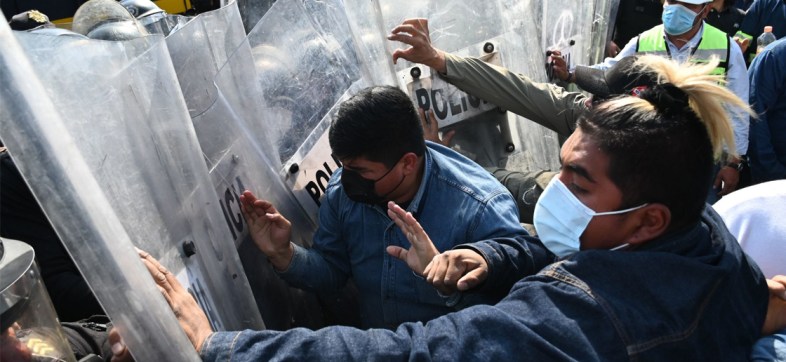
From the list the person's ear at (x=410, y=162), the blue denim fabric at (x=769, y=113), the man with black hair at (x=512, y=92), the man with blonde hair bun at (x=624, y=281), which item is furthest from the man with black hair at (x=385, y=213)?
the blue denim fabric at (x=769, y=113)

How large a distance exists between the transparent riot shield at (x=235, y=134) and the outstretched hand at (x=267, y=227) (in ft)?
0.13

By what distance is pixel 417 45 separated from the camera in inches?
116

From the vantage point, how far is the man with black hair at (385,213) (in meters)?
2.12

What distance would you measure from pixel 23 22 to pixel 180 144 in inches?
77.1

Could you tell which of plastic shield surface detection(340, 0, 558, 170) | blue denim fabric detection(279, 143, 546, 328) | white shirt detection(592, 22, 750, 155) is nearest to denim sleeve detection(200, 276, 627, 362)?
blue denim fabric detection(279, 143, 546, 328)

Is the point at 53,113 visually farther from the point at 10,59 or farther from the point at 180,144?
the point at 180,144

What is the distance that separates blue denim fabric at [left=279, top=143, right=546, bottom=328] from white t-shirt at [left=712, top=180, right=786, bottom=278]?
62 centimetres

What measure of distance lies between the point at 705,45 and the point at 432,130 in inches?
68.9

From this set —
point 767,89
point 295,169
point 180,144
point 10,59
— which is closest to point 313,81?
point 295,169

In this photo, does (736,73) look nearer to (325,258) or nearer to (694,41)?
(694,41)

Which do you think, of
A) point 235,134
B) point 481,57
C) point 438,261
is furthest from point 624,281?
point 481,57

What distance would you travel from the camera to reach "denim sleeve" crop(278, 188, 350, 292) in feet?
7.34

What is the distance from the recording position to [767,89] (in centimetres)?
378

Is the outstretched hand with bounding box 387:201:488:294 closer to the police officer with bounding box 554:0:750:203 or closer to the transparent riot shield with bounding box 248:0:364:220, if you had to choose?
the transparent riot shield with bounding box 248:0:364:220
